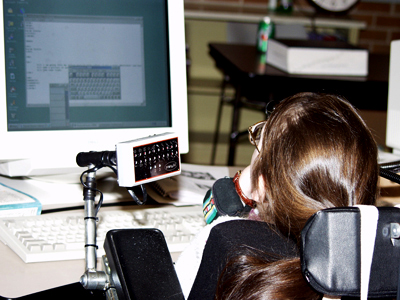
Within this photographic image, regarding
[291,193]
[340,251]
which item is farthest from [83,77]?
[340,251]

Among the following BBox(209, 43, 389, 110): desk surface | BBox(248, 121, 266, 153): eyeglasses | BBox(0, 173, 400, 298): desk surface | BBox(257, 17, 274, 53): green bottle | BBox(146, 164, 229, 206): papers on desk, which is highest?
BBox(257, 17, 274, 53): green bottle

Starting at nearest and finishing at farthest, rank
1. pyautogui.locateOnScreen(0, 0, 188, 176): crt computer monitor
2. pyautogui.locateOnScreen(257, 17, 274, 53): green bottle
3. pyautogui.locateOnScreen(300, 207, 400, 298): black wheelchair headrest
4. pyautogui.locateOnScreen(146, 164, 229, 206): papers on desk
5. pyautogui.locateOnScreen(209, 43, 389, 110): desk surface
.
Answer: pyautogui.locateOnScreen(300, 207, 400, 298): black wheelchair headrest, pyautogui.locateOnScreen(0, 0, 188, 176): crt computer monitor, pyautogui.locateOnScreen(146, 164, 229, 206): papers on desk, pyautogui.locateOnScreen(209, 43, 389, 110): desk surface, pyautogui.locateOnScreen(257, 17, 274, 53): green bottle

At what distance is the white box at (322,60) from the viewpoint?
1985 millimetres

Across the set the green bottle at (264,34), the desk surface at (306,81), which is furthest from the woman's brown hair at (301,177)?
the green bottle at (264,34)

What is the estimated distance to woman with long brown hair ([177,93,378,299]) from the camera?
0.52 m

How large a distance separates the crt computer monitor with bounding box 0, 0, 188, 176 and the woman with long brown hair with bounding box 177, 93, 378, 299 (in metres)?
0.44

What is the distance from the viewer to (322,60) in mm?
2012

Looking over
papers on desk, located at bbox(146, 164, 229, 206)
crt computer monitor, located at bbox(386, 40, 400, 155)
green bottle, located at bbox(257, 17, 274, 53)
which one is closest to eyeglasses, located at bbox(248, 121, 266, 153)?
papers on desk, located at bbox(146, 164, 229, 206)

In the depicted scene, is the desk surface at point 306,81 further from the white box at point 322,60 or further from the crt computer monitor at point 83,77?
the crt computer monitor at point 83,77

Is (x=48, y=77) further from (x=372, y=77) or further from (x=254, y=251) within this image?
(x=372, y=77)

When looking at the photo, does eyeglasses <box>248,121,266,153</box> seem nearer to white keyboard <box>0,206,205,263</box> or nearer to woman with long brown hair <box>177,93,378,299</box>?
woman with long brown hair <box>177,93,378,299</box>

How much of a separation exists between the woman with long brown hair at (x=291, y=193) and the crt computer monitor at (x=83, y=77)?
0.44 metres

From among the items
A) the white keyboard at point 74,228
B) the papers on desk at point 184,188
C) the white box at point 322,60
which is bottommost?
the white keyboard at point 74,228

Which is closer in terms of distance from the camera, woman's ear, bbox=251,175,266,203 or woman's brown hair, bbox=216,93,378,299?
woman's brown hair, bbox=216,93,378,299
